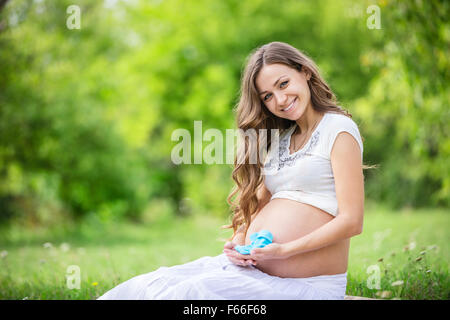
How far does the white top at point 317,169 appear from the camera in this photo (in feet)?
A: 7.75

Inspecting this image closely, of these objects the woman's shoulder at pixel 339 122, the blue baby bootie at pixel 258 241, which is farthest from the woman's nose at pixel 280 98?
the blue baby bootie at pixel 258 241

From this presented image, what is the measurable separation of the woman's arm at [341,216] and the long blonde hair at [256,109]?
1.36ft

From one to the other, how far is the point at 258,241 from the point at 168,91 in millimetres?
15706

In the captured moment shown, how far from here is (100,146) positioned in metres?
10.2

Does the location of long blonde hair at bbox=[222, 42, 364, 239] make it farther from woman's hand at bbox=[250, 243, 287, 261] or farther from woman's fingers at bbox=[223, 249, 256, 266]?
woman's hand at bbox=[250, 243, 287, 261]

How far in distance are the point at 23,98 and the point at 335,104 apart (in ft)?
25.1

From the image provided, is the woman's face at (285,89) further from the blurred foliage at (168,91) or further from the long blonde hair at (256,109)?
the blurred foliage at (168,91)

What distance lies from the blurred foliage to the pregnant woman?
2.53 ft

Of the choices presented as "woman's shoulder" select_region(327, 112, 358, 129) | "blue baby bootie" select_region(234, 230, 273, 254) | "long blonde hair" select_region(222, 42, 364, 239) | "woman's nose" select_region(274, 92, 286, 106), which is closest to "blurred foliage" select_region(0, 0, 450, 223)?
"long blonde hair" select_region(222, 42, 364, 239)

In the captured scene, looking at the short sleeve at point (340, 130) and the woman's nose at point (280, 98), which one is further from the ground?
the woman's nose at point (280, 98)

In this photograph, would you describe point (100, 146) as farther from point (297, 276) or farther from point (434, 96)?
point (297, 276)

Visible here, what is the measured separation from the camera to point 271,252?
7.16ft

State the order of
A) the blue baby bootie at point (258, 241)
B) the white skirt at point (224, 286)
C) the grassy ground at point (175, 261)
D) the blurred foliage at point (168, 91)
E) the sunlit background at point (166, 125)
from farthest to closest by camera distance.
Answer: the blurred foliage at point (168, 91) < the sunlit background at point (166, 125) < the grassy ground at point (175, 261) < the blue baby bootie at point (258, 241) < the white skirt at point (224, 286)
